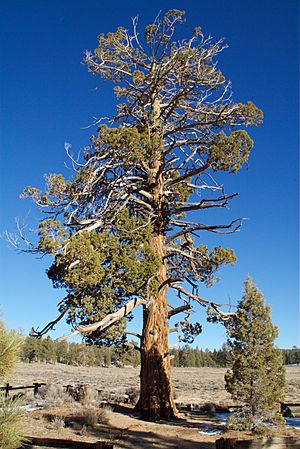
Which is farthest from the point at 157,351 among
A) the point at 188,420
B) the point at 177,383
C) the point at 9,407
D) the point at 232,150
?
the point at 177,383

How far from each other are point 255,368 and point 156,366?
3073 mm

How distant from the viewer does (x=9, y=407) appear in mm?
5746

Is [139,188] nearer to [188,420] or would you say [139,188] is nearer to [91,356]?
[188,420]

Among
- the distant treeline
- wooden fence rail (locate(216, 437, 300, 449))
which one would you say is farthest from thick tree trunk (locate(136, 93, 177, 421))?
the distant treeline

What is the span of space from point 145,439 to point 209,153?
8.27m

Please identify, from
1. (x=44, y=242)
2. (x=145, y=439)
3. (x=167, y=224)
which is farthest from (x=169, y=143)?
(x=145, y=439)

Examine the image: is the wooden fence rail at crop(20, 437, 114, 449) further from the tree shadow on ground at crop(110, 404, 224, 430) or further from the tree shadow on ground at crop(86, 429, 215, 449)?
the tree shadow on ground at crop(110, 404, 224, 430)

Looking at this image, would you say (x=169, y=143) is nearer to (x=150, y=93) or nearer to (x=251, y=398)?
(x=150, y=93)

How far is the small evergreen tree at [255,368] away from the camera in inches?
470

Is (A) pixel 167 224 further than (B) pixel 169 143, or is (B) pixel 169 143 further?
(B) pixel 169 143

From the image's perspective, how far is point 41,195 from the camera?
1346 cm

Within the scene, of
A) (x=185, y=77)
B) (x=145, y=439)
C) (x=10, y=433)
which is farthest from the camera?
(x=185, y=77)

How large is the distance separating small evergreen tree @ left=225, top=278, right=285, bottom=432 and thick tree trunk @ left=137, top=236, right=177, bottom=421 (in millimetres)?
2039

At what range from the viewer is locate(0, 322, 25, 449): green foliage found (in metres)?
5.64
